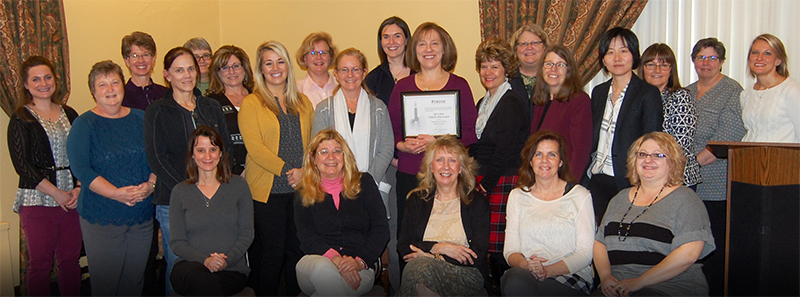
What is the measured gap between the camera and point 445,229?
10.6 ft

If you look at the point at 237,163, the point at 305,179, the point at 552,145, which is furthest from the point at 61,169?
the point at 552,145

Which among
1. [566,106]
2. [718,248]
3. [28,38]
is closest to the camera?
[566,106]

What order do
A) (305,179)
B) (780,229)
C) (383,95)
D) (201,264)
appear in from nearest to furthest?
(780,229)
(201,264)
(305,179)
(383,95)

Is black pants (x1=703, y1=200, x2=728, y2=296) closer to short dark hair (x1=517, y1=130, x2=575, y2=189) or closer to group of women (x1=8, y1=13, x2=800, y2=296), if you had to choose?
group of women (x1=8, y1=13, x2=800, y2=296)

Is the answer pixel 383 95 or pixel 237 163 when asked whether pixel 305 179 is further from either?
pixel 383 95

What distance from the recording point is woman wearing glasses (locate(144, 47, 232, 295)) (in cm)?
339

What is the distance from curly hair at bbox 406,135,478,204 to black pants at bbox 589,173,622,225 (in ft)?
2.40

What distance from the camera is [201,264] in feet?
10.4

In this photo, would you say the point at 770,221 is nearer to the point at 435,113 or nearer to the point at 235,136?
the point at 435,113

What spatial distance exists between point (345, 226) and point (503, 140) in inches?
43.6

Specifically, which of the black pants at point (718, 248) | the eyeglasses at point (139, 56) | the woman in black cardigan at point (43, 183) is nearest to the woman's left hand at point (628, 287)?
the black pants at point (718, 248)

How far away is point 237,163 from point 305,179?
2.05ft

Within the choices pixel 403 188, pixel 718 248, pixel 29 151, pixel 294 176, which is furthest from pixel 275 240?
pixel 718 248

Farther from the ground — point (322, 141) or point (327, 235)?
point (322, 141)
